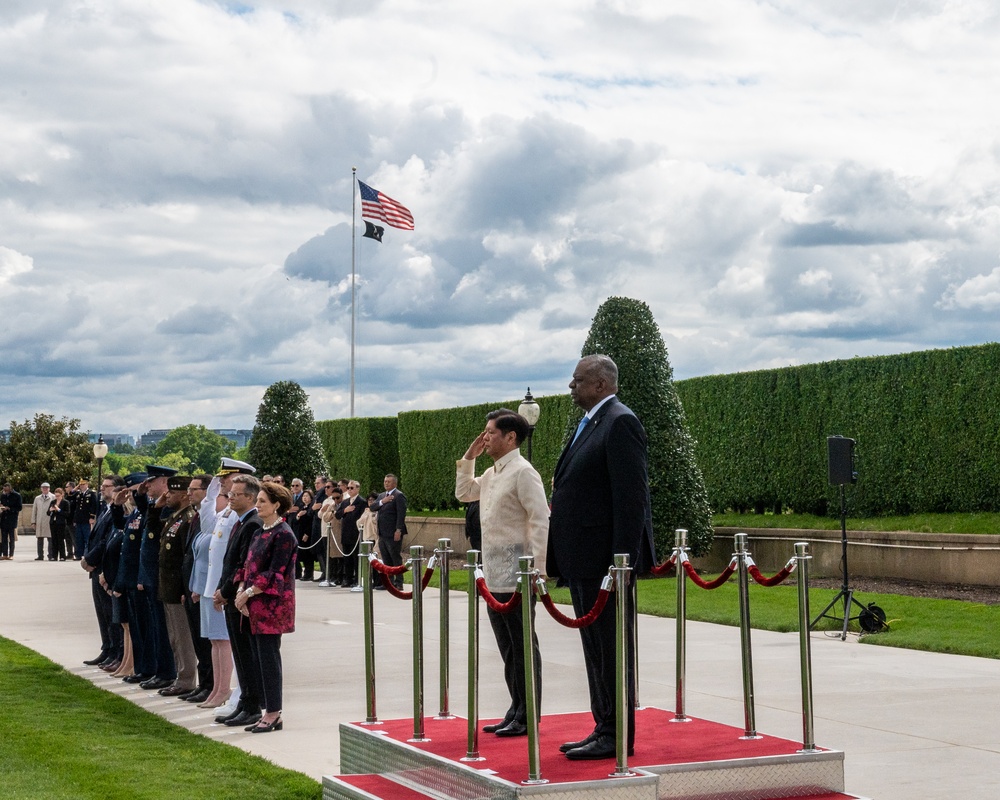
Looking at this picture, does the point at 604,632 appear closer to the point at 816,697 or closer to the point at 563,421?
the point at 816,697

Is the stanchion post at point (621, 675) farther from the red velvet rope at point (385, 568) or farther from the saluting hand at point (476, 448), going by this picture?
the red velvet rope at point (385, 568)

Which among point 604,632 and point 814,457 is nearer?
point 604,632

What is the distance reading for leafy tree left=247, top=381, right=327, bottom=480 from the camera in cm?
3519

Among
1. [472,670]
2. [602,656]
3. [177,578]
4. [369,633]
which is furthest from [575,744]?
[177,578]

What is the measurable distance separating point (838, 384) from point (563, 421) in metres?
8.03

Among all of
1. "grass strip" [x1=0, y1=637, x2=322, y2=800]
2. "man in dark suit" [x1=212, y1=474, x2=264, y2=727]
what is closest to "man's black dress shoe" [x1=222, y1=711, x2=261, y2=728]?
"man in dark suit" [x1=212, y1=474, x2=264, y2=727]

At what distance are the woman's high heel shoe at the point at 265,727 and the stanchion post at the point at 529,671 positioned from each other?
4.18 m

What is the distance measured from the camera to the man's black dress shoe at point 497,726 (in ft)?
24.5

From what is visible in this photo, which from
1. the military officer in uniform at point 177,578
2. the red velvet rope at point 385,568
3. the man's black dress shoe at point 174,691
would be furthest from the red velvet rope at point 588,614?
the man's black dress shoe at point 174,691

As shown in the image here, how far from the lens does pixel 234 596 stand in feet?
32.4

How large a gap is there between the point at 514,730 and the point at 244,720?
11.5 feet

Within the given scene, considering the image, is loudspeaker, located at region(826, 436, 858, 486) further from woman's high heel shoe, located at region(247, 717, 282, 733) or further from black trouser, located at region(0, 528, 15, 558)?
black trouser, located at region(0, 528, 15, 558)

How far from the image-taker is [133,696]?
11.9 m

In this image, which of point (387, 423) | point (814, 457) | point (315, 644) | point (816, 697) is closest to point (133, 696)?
point (315, 644)
